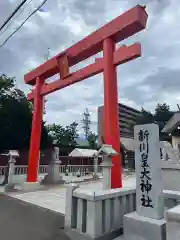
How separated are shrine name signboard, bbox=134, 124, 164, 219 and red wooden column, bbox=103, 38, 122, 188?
2878 mm

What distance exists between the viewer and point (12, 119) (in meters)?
13.1

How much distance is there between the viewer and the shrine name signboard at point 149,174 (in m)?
3.09

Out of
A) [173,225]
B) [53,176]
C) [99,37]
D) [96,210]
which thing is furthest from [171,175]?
[53,176]

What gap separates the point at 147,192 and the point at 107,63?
5009 millimetres

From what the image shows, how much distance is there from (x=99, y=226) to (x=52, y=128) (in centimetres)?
3453

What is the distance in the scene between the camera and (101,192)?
11.4 ft

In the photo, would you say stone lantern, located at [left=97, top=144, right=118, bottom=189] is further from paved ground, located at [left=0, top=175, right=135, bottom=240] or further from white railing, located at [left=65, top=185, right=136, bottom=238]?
paved ground, located at [left=0, top=175, right=135, bottom=240]

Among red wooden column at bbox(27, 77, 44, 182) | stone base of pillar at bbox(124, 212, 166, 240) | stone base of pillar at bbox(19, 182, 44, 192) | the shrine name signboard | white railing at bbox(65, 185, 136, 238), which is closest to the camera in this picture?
stone base of pillar at bbox(124, 212, 166, 240)

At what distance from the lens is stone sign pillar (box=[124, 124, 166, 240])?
292 centimetres

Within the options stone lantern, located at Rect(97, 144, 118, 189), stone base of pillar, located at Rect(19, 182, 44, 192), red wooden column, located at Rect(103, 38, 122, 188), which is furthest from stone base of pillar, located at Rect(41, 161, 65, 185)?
stone lantern, located at Rect(97, 144, 118, 189)

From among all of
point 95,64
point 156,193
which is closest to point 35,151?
point 95,64

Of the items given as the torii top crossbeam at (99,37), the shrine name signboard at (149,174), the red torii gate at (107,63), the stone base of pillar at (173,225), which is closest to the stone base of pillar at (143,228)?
the shrine name signboard at (149,174)

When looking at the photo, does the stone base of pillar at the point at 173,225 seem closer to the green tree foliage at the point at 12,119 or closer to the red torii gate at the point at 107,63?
the red torii gate at the point at 107,63

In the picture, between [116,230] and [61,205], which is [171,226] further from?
[61,205]
